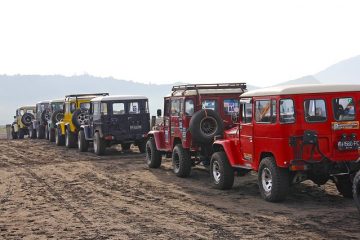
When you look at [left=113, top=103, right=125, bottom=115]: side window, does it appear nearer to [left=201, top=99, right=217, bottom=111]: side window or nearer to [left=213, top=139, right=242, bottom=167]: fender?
[left=201, top=99, right=217, bottom=111]: side window

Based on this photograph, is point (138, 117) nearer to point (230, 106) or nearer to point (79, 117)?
point (79, 117)

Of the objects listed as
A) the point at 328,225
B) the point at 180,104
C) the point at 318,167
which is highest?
the point at 180,104

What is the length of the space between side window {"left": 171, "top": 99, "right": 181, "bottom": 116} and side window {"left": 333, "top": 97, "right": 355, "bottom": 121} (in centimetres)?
491

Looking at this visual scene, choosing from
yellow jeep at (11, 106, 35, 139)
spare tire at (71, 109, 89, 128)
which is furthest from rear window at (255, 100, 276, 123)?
yellow jeep at (11, 106, 35, 139)

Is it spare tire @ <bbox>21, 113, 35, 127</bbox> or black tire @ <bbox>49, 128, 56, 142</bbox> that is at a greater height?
spare tire @ <bbox>21, 113, 35, 127</bbox>

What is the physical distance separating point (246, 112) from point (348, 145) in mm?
2104

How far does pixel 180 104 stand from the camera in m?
13.5

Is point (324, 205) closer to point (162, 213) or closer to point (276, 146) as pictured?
point (276, 146)

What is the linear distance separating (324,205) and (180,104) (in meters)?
4.95

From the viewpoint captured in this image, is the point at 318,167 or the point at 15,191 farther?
the point at 15,191

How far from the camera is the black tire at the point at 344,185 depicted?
33.0 ft

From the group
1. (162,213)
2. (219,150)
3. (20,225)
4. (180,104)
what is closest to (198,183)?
(219,150)

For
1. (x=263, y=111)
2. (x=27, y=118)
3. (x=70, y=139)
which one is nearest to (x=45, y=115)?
(x=27, y=118)

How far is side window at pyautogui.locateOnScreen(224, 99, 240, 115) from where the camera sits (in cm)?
1302
